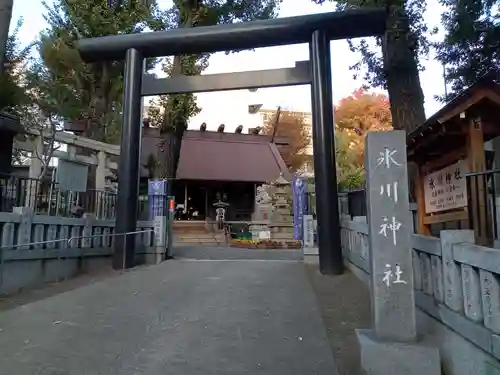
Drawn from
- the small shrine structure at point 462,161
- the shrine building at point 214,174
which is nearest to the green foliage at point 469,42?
the small shrine structure at point 462,161

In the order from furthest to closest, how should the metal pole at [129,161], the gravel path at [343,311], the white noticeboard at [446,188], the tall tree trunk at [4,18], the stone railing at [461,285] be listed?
the metal pole at [129,161] < the tall tree trunk at [4,18] < the white noticeboard at [446,188] < the gravel path at [343,311] < the stone railing at [461,285]

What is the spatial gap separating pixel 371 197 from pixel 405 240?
51 centimetres

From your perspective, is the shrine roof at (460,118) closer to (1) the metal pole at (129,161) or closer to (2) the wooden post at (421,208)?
(2) the wooden post at (421,208)

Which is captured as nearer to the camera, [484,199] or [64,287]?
[484,199]

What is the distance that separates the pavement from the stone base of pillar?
1.37ft

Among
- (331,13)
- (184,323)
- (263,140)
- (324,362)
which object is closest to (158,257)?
(184,323)

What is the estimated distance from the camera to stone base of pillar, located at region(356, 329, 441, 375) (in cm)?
380

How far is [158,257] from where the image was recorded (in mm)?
11703

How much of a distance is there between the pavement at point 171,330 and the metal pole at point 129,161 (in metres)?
1.89

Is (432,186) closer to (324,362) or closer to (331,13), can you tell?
(324,362)

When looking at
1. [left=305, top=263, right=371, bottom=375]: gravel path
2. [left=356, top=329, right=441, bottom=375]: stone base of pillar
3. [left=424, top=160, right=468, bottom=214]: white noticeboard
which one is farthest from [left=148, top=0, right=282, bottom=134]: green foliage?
[left=356, top=329, right=441, bottom=375]: stone base of pillar

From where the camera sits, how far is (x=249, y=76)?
10430 millimetres

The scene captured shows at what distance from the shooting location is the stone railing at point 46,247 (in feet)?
25.3

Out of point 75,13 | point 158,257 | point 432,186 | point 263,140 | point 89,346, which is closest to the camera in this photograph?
point 89,346
